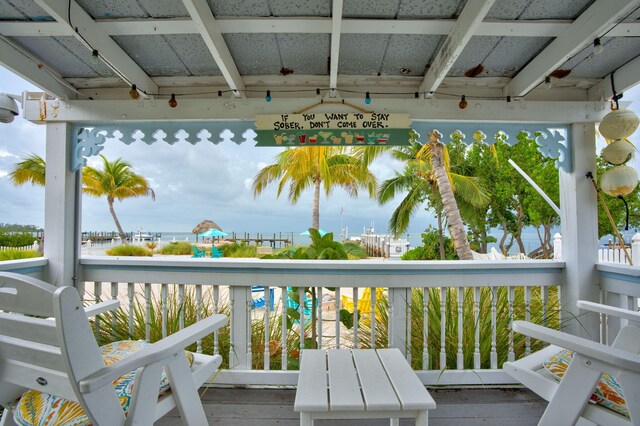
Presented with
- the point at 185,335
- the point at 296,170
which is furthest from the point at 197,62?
the point at 296,170

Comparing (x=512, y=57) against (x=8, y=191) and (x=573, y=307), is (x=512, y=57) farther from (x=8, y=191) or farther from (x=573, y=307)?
(x=8, y=191)

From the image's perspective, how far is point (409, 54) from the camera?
2076 mm

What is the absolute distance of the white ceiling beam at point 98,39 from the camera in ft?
5.21

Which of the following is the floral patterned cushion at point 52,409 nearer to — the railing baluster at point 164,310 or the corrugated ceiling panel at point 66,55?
the railing baluster at point 164,310

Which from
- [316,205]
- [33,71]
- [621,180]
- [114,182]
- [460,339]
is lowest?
[460,339]

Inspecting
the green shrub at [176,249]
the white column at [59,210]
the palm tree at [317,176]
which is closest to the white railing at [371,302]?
the white column at [59,210]

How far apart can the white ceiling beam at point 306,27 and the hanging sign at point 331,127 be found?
1.82 ft

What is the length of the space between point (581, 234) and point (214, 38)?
2.46 metres

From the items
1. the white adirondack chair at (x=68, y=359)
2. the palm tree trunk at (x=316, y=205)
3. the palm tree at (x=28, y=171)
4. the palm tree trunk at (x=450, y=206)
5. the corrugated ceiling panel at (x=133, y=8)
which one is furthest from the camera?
the palm tree at (x=28, y=171)

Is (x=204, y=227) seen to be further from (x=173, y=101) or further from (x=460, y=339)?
(x=460, y=339)

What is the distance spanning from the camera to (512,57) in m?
2.08

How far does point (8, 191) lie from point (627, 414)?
19546mm

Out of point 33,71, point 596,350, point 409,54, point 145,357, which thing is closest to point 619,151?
point 409,54

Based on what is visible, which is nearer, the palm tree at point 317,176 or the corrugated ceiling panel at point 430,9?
the corrugated ceiling panel at point 430,9
